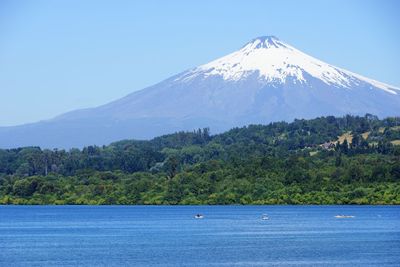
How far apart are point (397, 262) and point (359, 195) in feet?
205

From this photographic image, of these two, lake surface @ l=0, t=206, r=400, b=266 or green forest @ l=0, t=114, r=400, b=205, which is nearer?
lake surface @ l=0, t=206, r=400, b=266

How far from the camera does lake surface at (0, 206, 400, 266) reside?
187ft

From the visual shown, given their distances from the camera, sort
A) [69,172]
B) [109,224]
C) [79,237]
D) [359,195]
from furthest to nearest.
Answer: [69,172] < [359,195] < [109,224] < [79,237]

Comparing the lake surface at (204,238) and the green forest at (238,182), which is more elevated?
the green forest at (238,182)

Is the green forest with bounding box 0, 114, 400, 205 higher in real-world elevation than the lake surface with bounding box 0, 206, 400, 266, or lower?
higher

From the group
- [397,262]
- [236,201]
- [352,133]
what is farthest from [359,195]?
[352,133]

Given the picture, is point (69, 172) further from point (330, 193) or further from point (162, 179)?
point (330, 193)

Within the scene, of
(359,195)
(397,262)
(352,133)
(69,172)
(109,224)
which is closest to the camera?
(397,262)

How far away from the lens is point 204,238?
72.2 m

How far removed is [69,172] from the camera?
16162cm

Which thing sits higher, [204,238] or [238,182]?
[238,182]

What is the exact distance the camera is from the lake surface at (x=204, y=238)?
56969mm

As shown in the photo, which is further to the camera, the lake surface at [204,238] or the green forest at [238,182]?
the green forest at [238,182]

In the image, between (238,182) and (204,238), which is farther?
(238,182)
